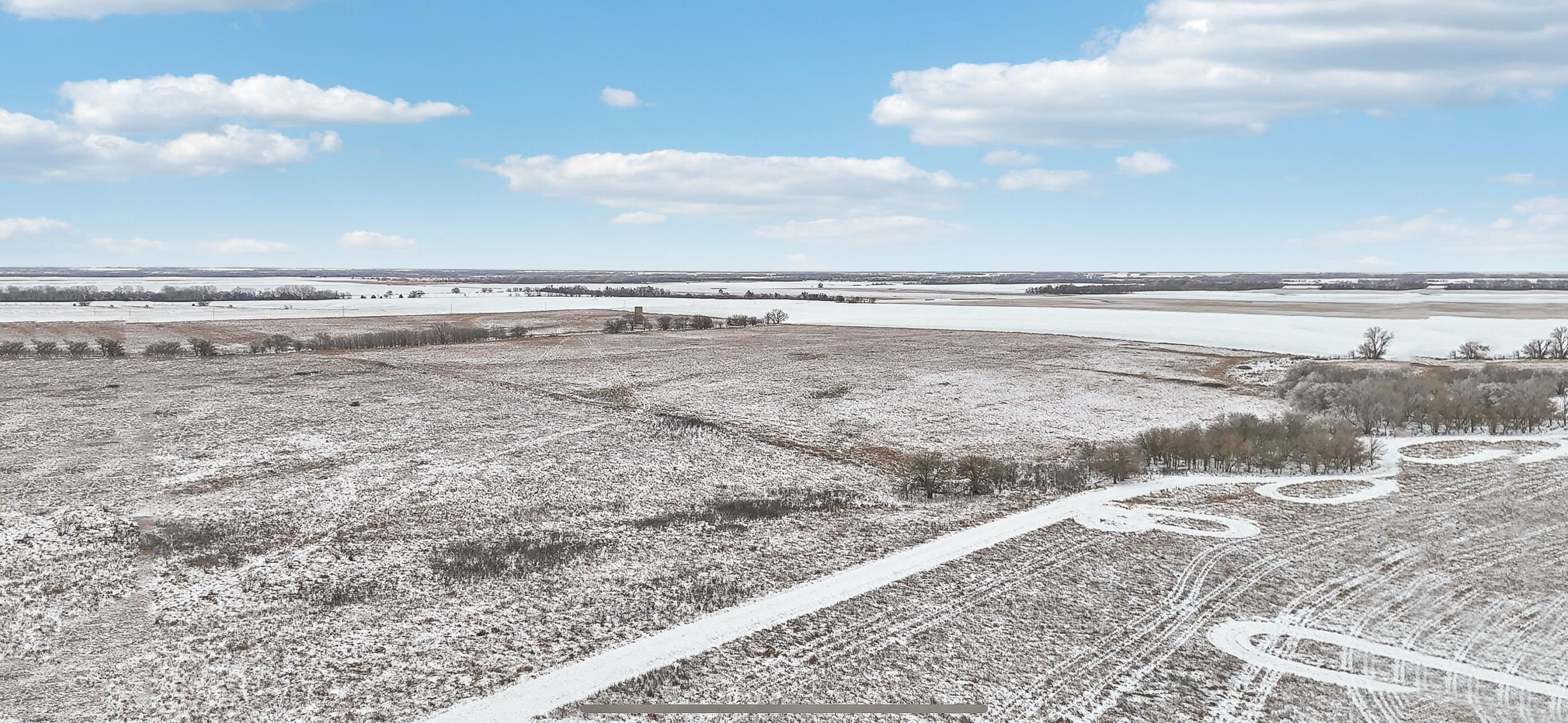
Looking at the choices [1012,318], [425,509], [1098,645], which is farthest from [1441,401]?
[1012,318]

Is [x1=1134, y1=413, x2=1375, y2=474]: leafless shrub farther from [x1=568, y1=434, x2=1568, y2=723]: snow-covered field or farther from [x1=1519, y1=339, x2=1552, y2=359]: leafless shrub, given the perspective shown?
[x1=1519, y1=339, x2=1552, y2=359]: leafless shrub

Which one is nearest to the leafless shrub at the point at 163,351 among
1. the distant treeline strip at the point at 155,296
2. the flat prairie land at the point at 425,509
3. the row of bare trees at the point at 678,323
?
the flat prairie land at the point at 425,509

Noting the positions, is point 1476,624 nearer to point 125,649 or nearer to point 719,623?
point 719,623

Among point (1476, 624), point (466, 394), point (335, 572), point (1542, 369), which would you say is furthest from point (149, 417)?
point (1542, 369)

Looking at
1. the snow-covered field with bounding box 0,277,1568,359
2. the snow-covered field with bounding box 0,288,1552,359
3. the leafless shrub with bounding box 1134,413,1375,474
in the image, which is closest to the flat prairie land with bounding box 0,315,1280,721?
the leafless shrub with bounding box 1134,413,1375,474

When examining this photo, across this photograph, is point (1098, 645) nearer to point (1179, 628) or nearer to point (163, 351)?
point (1179, 628)

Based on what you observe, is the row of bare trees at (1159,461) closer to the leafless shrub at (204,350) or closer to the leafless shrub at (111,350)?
the leafless shrub at (204,350)
